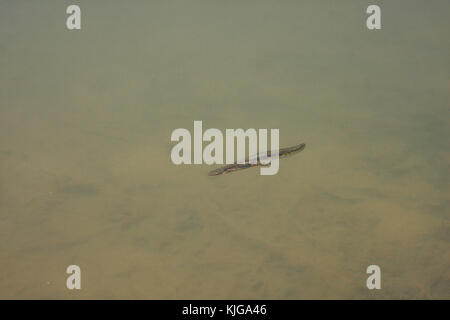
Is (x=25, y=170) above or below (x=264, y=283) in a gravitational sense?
above

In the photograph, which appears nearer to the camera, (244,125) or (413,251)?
(413,251)

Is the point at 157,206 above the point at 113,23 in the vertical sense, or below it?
below

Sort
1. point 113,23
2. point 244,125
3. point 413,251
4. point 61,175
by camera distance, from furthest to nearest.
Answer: point 113,23 < point 244,125 < point 61,175 < point 413,251

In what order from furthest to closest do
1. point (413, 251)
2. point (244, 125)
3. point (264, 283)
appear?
point (244, 125), point (413, 251), point (264, 283)

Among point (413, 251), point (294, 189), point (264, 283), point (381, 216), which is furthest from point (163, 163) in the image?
point (413, 251)

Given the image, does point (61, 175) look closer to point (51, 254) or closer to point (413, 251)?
point (51, 254)

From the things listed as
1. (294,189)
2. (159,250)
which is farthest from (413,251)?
(159,250)

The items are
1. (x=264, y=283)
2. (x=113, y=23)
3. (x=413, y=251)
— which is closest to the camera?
(x=264, y=283)

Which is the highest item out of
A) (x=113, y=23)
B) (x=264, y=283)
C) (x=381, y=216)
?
(x=113, y=23)

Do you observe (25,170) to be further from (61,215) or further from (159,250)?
(159,250)
